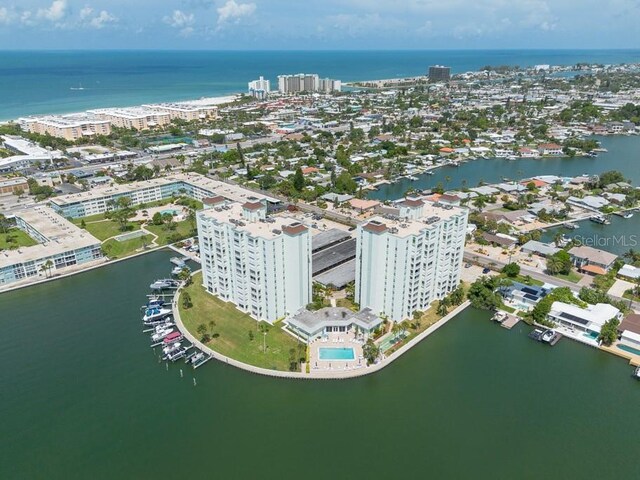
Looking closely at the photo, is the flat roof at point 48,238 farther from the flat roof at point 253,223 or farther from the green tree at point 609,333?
the green tree at point 609,333

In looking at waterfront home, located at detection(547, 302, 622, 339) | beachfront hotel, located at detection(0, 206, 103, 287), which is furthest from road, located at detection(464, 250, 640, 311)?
beachfront hotel, located at detection(0, 206, 103, 287)

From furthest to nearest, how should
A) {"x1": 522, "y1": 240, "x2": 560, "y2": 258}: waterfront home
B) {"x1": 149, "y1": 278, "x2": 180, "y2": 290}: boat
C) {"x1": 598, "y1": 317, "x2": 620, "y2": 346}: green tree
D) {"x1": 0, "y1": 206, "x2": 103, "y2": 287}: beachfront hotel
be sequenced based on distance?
{"x1": 522, "y1": 240, "x2": 560, "y2": 258}: waterfront home
{"x1": 0, "y1": 206, "x2": 103, "y2": 287}: beachfront hotel
{"x1": 149, "y1": 278, "x2": 180, "y2": 290}: boat
{"x1": 598, "y1": 317, "x2": 620, "y2": 346}: green tree

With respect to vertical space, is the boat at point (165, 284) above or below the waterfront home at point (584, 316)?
below

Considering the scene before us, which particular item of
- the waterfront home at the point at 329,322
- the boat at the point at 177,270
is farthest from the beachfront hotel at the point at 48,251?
the waterfront home at the point at 329,322

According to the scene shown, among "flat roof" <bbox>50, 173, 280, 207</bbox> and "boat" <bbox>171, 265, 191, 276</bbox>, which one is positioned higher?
"flat roof" <bbox>50, 173, 280, 207</bbox>

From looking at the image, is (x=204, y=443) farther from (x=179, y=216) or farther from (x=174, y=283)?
(x=179, y=216)

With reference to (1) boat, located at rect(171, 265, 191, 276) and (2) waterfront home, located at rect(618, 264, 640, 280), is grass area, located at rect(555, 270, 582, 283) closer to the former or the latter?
(2) waterfront home, located at rect(618, 264, 640, 280)

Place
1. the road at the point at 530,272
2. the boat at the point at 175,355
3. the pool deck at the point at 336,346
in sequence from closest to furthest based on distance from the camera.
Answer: the pool deck at the point at 336,346 → the boat at the point at 175,355 → the road at the point at 530,272
